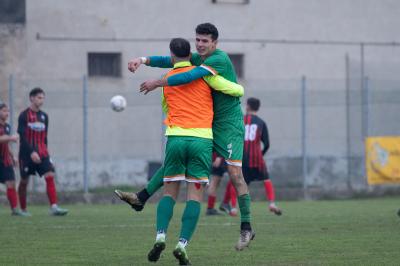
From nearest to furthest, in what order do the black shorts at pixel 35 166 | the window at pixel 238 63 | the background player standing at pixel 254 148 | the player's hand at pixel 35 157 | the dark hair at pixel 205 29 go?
the dark hair at pixel 205 29 → the player's hand at pixel 35 157 → the black shorts at pixel 35 166 → the background player standing at pixel 254 148 → the window at pixel 238 63

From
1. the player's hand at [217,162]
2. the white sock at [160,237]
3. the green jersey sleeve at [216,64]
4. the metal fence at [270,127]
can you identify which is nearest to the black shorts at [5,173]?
the player's hand at [217,162]

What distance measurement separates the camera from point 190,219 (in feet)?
28.9

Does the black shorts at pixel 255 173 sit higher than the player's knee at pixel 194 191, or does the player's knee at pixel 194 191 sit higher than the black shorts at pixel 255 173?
the player's knee at pixel 194 191

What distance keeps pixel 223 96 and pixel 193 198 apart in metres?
1.12

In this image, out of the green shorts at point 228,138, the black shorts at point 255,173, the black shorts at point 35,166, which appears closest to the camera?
the green shorts at point 228,138

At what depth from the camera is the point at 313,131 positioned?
2716 centimetres

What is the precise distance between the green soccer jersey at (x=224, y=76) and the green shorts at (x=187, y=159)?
0.58m

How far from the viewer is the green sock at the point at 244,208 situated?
9.74 metres

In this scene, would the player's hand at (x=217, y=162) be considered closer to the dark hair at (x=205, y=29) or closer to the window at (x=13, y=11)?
the dark hair at (x=205, y=29)

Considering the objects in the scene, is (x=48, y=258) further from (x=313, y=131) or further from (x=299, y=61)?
(x=299, y=61)

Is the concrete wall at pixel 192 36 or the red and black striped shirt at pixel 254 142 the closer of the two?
the red and black striped shirt at pixel 254 142

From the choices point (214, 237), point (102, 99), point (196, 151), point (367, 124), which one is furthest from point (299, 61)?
point (196, 151)

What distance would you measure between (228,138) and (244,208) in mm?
745

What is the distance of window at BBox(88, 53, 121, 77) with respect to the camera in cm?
2617
